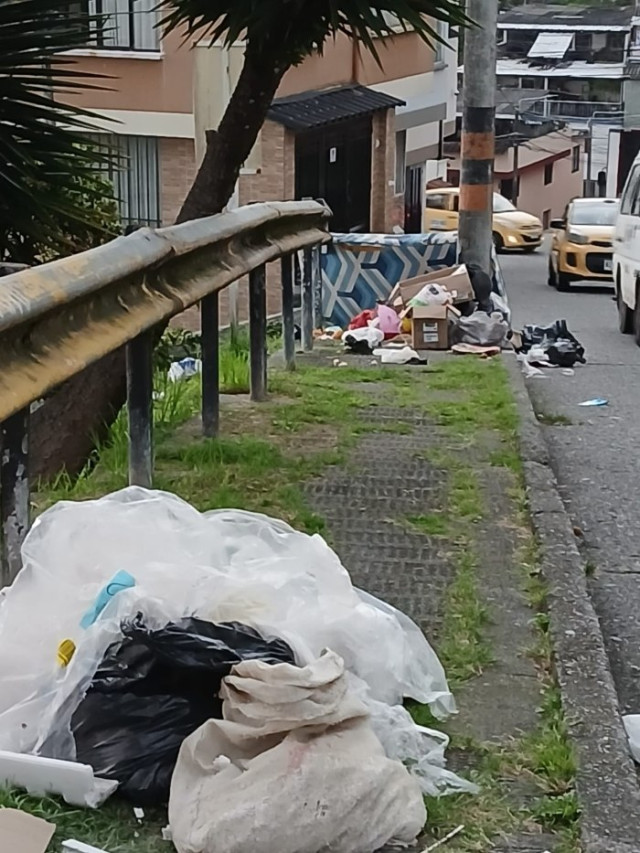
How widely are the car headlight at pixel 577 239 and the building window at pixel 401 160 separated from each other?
17.8ft

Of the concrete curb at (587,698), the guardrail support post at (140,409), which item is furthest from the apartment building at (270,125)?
the concrete curb at (587,698)

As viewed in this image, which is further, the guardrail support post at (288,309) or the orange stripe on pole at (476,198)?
the orange stripe on pole at (476,198)

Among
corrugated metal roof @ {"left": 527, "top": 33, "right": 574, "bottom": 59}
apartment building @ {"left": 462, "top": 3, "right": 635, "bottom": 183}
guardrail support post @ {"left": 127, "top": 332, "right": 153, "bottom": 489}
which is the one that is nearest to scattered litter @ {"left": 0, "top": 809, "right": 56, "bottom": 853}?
guardrail support post @ {"left": 127, "top": 332, "right": 153, "bottom": 489}

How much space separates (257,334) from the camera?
6.70 metres

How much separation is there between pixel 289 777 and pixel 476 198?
11.4 meters

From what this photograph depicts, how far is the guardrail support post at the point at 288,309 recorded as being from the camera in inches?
307

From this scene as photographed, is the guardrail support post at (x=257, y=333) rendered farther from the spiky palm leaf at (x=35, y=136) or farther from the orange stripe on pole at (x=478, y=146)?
the orange stripe on pole at (x=478, y=146)

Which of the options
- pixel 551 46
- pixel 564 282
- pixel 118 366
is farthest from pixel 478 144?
pixel 551 46

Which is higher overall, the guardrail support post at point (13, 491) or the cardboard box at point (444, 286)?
the guardrail support post at point (13, 491)

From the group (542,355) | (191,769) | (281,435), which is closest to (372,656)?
(191,769)

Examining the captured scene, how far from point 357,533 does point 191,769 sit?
6.79ft

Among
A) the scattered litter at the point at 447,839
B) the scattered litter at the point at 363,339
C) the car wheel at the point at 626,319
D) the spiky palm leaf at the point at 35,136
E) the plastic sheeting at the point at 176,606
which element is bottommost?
the car wheel at the point at 626,319

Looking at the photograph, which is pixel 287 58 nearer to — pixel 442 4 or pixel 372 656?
pixel 442 4

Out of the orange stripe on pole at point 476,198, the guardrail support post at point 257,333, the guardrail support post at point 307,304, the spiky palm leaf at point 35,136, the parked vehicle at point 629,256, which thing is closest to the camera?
the spiky palm leaf at point 35,136
